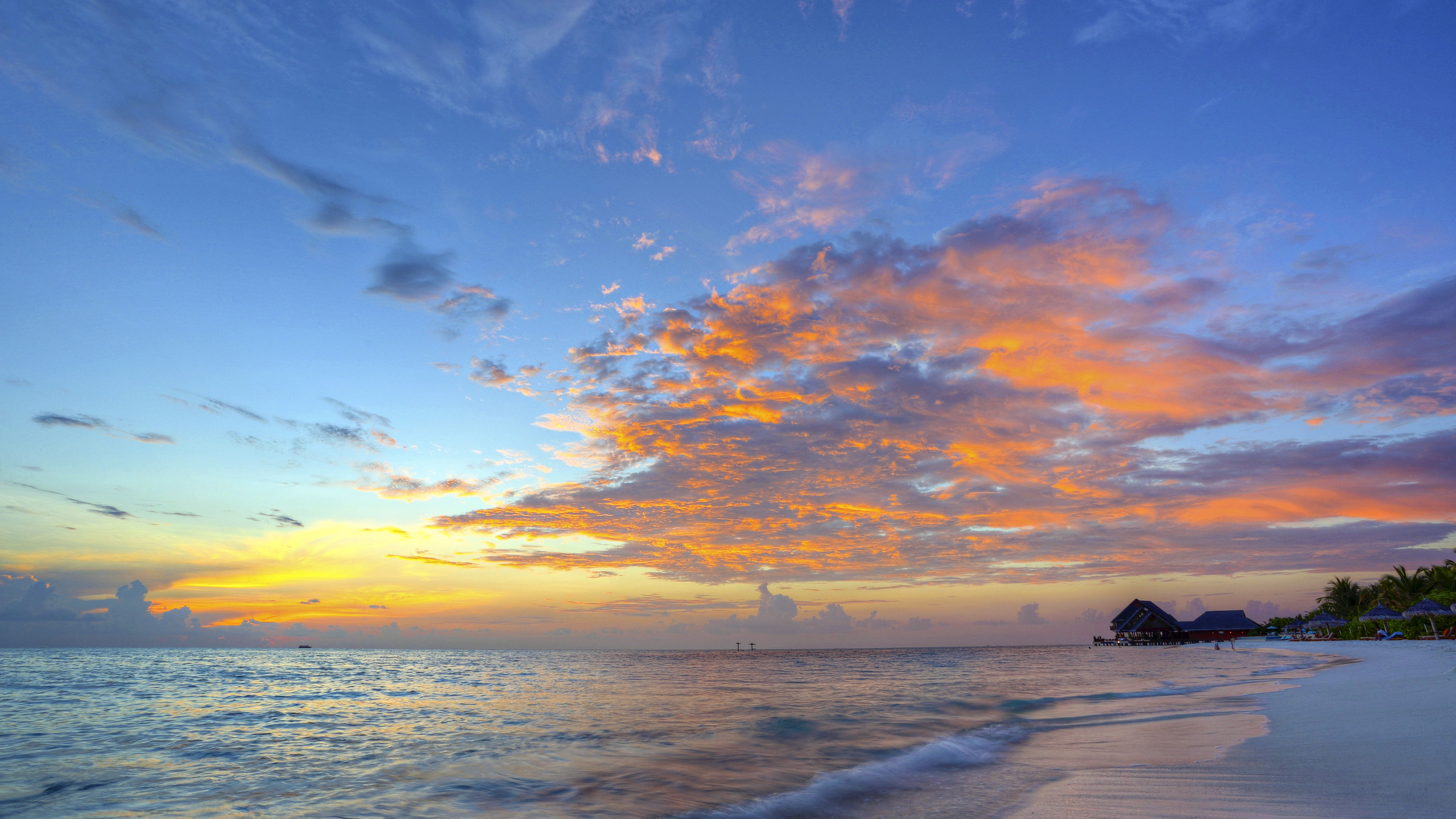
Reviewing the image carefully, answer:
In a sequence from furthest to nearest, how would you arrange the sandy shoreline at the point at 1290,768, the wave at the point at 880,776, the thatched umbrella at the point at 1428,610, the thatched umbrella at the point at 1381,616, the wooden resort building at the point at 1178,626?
the wooden resort building at the point at 1178,626, the thatched umbrella at the point at 1381,616, the thatched umbrella at the point at 1428,610, the wave at the point at 880,776, the sandy shoreline at the point at 1290,768

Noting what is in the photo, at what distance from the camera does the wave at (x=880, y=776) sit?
1245cm

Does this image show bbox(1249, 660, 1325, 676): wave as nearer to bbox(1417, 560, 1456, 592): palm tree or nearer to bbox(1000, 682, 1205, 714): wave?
bbox(1000, 682, 1205, 714): wave

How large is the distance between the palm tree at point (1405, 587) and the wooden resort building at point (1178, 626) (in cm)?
3149

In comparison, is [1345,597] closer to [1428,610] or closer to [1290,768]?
[1428,610]

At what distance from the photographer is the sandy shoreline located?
864cm

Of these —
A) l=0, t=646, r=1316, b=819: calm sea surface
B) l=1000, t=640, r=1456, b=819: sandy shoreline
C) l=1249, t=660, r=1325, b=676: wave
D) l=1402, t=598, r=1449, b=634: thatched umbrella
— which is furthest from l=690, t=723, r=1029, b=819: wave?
l=1402, t=598, r=1449, b=634: thatched umbrella

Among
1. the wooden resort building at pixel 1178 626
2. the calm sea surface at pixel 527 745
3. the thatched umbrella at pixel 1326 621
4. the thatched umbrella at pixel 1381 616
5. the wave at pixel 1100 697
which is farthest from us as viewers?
the wooden resort building at pixel 1178 626

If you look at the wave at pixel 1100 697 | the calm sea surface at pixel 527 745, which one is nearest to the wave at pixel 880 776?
the calm sea surface at pixel 527 745

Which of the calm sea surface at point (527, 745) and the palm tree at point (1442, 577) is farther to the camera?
the palm tree at point (1442, 577)

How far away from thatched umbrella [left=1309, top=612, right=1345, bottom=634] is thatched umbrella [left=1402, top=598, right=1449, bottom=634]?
31.9 m

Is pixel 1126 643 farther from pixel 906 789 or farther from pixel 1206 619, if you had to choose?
pixel 906 789

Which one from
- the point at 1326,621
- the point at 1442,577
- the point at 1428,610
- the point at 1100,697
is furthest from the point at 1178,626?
the point at 1100,697

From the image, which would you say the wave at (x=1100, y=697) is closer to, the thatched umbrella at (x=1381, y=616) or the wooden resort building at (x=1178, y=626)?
the thatched umbrella at (x=1381, y=616)

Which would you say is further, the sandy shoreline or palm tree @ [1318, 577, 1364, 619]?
palm tree @ [1318, 577, 1364, 619]
